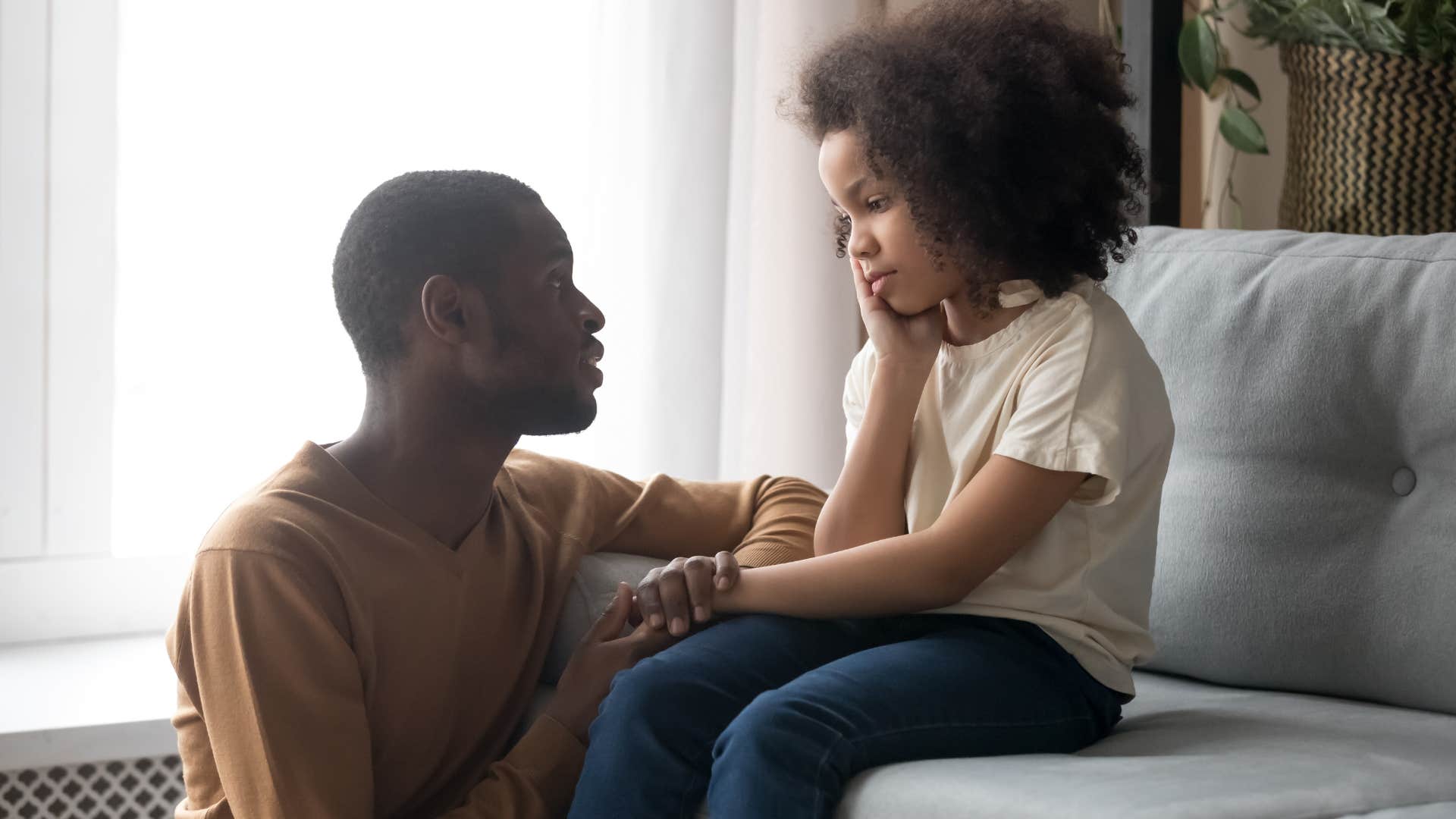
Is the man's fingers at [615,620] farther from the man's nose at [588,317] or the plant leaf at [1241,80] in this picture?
the plant leaf at [1241,80]

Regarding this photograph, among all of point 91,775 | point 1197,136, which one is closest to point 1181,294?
point 1197,136

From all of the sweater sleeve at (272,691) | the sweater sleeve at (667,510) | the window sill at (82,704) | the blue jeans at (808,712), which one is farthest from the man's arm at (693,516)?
the window sill at (82,704)

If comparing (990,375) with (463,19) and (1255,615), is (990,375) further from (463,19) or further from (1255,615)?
(463,19)

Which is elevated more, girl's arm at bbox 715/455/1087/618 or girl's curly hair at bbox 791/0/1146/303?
girl's curly hair at bbox 791/0/1146/303

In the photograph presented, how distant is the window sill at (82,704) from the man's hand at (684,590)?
55 cm

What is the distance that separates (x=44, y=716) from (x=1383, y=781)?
4.17ft

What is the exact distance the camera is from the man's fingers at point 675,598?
4.09 ft

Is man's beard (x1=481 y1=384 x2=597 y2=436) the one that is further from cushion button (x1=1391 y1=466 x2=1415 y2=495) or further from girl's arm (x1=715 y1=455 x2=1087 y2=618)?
cushion button (x1=1391 y1=466 x2=1415 y2=495)

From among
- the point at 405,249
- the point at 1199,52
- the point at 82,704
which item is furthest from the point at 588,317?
the point at 1199,52

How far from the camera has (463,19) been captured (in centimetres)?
208

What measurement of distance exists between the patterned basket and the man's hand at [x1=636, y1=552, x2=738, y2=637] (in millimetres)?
1218

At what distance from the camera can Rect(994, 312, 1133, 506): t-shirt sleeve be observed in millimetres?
1168

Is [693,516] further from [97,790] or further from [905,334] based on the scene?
[97,790]

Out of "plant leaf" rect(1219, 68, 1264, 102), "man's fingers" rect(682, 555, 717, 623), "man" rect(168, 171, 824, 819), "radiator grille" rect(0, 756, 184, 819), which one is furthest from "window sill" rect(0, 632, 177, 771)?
"plant leaf" rect(1219, 68, 1264, 102)
